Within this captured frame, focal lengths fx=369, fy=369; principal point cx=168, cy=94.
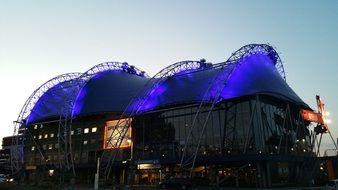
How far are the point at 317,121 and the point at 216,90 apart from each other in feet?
76.9

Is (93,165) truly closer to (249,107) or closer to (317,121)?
(249,107)

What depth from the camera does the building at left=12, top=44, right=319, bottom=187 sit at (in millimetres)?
69125

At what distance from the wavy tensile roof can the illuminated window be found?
3.45 meters

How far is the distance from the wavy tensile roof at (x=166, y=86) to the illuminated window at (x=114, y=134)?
345cm

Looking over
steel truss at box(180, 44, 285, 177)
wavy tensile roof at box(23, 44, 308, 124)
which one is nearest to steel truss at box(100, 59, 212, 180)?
wavy tensile roof at box(23, 44, 308, 124)

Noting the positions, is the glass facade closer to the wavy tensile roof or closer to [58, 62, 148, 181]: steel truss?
the wavy tensile roof

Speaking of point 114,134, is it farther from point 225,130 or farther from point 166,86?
point 225,130

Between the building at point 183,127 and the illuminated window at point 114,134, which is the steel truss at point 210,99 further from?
the illuminated window at point 114,134

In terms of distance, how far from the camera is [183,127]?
256 feet

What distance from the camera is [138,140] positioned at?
84.5 m

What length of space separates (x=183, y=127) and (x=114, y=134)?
19.6 meters

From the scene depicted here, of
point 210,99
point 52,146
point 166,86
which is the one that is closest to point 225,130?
point 210,99

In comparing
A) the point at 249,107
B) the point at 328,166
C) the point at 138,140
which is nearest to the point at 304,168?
the point at 328,166

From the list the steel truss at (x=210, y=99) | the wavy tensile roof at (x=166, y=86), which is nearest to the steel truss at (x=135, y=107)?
the wavy tensile roof at (x=166, y=86)
